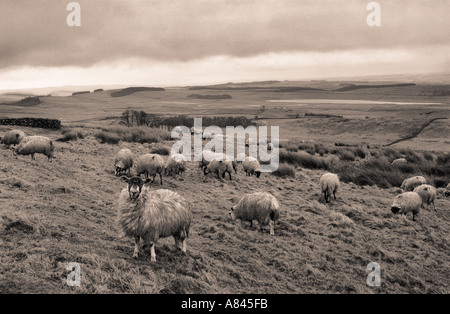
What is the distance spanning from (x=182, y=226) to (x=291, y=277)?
2833mm

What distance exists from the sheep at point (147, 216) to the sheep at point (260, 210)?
3.38 m

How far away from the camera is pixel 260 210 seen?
1088cm

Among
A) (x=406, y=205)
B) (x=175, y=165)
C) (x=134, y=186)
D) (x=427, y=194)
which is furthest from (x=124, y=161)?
(x=427, y=194)

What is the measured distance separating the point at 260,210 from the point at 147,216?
4.42m

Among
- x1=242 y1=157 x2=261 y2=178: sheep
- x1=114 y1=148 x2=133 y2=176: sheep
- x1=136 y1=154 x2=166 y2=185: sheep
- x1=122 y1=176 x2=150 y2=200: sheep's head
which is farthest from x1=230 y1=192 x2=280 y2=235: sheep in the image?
x1=242 y1=157 x2=261 y2=178: sheep

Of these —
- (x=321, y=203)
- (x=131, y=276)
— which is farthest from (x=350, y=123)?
(x=131, y=276)

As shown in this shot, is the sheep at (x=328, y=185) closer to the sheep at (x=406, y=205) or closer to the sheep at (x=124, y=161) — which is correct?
the sheep at (x=406, y=205)

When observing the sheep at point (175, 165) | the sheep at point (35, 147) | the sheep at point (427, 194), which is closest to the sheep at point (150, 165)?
the sheep at point (175, 165)

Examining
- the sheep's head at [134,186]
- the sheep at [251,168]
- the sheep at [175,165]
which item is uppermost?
the sheep's head at [134,186]

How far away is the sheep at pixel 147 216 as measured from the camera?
7508 mm

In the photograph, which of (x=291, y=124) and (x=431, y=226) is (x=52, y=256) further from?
(x=291, y=124)

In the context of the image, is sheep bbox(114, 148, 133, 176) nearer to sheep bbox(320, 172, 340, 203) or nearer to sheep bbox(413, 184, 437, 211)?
sheep bbox(320, 172, 340, 203)

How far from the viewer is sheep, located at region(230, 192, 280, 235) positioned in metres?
10.8

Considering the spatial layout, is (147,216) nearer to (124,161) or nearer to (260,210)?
(260,210)
